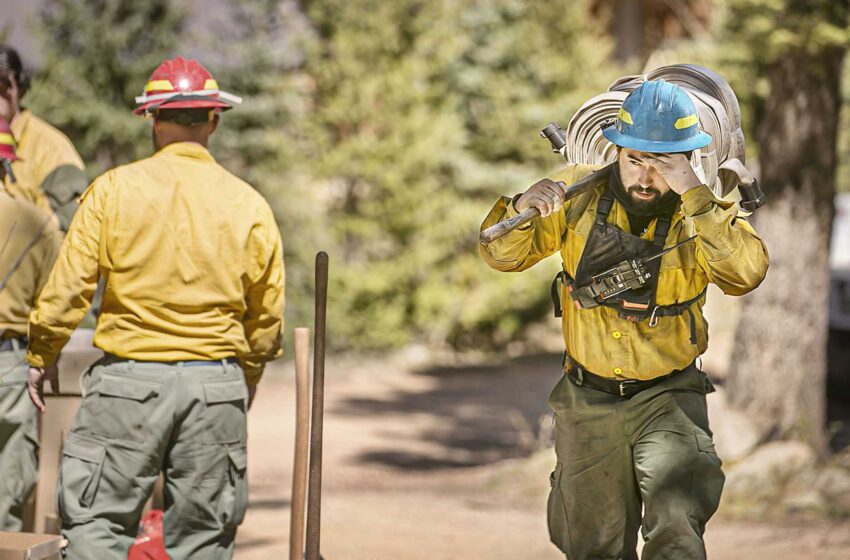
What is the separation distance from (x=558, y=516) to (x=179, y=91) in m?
1.96

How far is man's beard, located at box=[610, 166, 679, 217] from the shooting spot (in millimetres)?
3725

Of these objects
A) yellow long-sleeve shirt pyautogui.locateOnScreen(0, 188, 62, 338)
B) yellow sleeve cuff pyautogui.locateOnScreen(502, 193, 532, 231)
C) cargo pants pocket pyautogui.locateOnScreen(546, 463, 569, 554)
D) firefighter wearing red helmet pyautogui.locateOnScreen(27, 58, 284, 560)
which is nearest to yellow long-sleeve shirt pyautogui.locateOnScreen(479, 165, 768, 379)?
yellow sleeve cuff pyautogui.locateOnScreen(502, 193, 532, 231)

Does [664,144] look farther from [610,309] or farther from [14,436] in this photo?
[14,436]

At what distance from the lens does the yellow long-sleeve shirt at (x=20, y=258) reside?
15.2 feet

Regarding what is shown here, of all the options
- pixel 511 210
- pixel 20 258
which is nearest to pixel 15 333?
pixel 20 258

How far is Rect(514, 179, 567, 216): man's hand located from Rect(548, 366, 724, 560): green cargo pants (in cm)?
68

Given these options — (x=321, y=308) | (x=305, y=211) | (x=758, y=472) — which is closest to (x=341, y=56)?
(x=305, y=211)

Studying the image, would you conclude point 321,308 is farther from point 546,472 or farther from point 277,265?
point 546,472

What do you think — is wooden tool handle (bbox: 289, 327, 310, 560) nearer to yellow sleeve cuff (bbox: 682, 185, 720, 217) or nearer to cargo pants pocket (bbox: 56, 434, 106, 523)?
cargo pants pocket (bbox: 56, 434, 106, 523)

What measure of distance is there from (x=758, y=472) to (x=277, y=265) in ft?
14.5

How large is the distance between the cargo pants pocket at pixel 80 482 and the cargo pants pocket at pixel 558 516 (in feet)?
4.94

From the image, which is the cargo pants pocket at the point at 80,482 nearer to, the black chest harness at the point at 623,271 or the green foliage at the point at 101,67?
the black chest harness at the point at 623,271

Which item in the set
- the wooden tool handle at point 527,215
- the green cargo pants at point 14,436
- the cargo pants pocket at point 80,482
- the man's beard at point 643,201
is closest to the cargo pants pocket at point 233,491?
the cargo pants pocket at point 80,482

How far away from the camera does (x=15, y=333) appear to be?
4641mm
